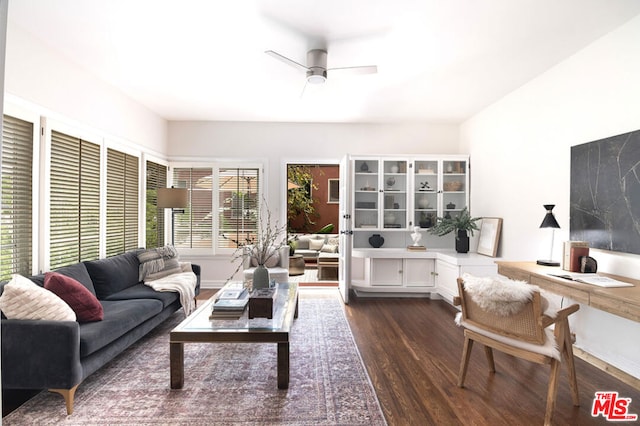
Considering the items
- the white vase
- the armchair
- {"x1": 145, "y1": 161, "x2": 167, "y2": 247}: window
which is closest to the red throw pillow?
the white vase

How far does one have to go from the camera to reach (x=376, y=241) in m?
5.64

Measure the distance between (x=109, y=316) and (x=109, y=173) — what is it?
2.02 m

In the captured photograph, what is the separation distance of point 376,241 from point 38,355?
4299 mm

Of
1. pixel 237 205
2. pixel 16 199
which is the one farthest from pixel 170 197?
pixel 16 199

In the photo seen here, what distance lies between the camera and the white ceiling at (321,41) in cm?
267

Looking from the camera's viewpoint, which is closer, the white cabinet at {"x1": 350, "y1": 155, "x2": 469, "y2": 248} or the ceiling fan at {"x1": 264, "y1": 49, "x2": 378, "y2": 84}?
the ceiling fan at {"x1": 264, "y1": 49, "x2": 378, "y2": 84}

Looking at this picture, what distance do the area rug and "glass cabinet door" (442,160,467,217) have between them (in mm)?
3057

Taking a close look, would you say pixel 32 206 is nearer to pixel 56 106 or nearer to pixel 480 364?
pixel 56 106

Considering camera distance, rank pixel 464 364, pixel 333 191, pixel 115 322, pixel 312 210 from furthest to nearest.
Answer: pixel 333 191 < pixel 312 210 < pixel 115 322 < pixel 464 364

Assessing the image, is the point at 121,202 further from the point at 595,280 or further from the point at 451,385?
the point at 595,280

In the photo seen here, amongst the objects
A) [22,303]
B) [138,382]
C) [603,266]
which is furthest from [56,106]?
[603,266]

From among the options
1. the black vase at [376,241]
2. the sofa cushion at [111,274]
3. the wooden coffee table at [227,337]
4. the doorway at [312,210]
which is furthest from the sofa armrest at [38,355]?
the doorway at [312,210]

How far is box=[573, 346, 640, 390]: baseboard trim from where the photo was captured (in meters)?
2.74

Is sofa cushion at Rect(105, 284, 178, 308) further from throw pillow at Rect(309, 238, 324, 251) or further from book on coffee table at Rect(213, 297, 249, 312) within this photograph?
throw pillow at Rect(309, 238, 324, 251)
